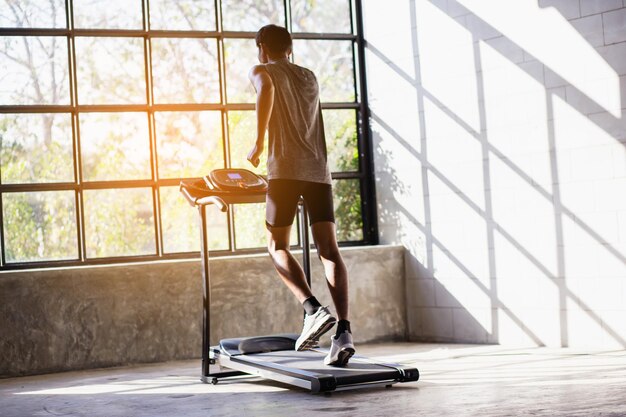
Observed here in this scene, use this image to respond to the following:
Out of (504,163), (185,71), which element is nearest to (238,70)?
(185,71)

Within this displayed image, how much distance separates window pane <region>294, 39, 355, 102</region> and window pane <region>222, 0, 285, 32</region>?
0.80ft

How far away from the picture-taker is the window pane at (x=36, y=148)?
5.92m

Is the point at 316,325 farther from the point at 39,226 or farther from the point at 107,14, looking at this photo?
the point at 107,14

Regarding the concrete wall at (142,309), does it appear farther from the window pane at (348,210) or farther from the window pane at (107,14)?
the window pane at (107,14)

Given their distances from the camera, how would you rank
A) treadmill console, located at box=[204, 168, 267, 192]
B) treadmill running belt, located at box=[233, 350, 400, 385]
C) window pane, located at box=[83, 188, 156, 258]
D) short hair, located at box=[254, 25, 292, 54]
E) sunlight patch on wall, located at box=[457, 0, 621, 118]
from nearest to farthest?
1. treadmill running belt, located at box=[233, 350, 400, 385]
2. short hair, located at box=[254, 25, 292, 54]
3. treadmill console, located at box=[204, 168, 267, 192]
4. sunlight patch on wall, located at box=[457, 0, 621, 118]
5. window pane, located at box=[83, 188, 156, 258]

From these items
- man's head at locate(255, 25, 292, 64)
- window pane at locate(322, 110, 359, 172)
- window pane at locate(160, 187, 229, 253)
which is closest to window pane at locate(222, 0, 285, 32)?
window pane at locate(322, 110, 359, 172)

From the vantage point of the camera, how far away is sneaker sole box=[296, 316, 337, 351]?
4.35 m

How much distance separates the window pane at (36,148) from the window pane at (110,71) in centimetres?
24

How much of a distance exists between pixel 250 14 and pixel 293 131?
2.32 m

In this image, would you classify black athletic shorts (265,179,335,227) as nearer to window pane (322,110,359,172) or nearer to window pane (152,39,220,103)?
window pane (152,39,220,103)

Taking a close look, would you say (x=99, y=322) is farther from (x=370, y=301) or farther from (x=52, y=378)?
(x=370, y=301)

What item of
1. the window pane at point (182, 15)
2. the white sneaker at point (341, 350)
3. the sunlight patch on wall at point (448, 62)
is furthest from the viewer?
the window pane at point (182, 15)

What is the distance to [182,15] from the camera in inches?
252

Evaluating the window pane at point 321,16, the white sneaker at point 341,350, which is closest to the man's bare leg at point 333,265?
the white sneaker at point 341,350
